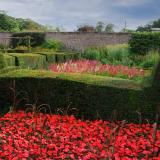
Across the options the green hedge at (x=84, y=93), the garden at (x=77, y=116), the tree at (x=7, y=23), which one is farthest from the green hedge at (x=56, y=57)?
the tree at (x=7, y=23)

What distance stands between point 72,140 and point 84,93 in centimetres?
161

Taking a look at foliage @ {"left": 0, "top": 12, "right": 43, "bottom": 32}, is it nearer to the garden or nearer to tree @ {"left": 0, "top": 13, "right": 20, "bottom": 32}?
tree @ {"left": 0, "top": 13, "right": 20, "bottom": 32}

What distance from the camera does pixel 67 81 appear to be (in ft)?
25.6

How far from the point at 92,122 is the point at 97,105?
30 centimetres

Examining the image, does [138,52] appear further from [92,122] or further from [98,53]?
[92,122]

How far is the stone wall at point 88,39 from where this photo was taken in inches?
1078

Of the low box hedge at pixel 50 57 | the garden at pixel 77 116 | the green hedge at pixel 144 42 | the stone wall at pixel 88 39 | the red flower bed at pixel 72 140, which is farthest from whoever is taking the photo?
the stone wall at pixel 88 39

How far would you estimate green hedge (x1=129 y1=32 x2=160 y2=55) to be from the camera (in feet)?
77.7

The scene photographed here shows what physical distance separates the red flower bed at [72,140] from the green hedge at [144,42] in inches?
657

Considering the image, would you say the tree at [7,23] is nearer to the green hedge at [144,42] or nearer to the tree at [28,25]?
the tree at [28,25]

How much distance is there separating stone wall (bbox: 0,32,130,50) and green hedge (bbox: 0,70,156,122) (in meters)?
19.1

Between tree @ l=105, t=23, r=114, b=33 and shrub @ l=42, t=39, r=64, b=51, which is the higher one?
tree @ l=105, t=23, r=114, b=33

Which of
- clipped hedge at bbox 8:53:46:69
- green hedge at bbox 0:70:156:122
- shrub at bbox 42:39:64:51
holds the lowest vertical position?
shrub at bbox 42:39:64:51

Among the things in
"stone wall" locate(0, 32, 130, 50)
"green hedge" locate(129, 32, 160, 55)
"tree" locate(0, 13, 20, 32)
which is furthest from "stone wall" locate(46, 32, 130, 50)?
"tree" locate(0, 13, 20, 32)
